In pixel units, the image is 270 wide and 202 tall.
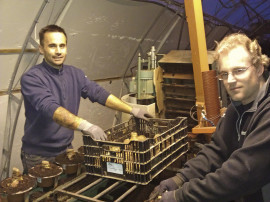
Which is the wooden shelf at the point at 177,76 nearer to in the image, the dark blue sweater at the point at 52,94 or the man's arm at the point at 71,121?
the dark blue sweater at the point at 52,94

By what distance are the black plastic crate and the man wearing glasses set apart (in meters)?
0.17

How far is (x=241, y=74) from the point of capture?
1.55 meters

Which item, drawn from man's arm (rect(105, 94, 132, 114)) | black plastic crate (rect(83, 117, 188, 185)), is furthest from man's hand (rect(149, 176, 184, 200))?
man's arm (rect(105, 94, 132, 114))

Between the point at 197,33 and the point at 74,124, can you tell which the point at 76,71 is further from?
the point at 197,33

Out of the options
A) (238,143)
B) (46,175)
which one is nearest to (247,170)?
(238,143)

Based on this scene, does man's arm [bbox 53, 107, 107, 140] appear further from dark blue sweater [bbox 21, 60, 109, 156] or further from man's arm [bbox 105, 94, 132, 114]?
man's arm [bbox 105, 94, 132, 114]

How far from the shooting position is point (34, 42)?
3373 millimetres

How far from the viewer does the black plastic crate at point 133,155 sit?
1789mm

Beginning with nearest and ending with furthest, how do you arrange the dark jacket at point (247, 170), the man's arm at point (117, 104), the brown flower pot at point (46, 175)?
the dark jacket at point (247, 170)
the brown flower pot at point (46, 175)
the man's arm at point (117, 104)

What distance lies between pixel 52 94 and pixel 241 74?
1.60 metres

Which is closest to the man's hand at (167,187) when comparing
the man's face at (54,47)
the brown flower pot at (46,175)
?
the brown flower pot at (46,175)

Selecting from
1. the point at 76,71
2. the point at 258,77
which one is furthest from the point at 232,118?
the point at 76,71

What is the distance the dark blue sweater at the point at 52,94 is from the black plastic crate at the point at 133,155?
671 mm

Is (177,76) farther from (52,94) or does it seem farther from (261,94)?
(261,94)
